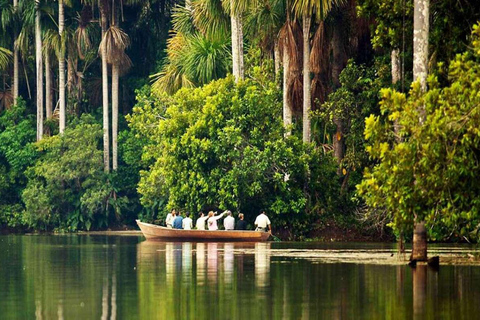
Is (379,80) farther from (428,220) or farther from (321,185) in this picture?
(428,220)

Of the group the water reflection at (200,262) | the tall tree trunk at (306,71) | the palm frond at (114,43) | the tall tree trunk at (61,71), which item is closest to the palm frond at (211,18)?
the tall tree trunk at (306,71)

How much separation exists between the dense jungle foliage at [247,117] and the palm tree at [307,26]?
81 millimetres

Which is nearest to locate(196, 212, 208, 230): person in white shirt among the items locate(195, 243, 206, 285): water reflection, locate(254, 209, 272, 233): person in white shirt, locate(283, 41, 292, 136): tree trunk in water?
locate(254, 209, 272, 233): person in white shirt

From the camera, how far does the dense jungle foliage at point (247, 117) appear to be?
1035 inches

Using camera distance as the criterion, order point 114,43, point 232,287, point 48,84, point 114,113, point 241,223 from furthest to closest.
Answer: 1. point 48,84
2. point 114,113
3. point 114,43
4. point 241,223
5. point 232,287

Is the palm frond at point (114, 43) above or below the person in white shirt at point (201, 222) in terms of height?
above

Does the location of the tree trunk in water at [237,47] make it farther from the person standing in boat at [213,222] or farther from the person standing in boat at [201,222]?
the person standing in boat at [213,222]

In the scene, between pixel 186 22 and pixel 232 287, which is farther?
pixel 186 22

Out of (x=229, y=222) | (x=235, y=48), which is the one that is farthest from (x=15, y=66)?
(x=229, y=222)

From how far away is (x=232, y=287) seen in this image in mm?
23656

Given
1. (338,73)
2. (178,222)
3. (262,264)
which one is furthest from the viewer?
(338,73)

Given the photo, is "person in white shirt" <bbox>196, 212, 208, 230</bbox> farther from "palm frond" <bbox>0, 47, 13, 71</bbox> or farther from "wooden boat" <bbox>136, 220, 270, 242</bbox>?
"palm frond" <bbox>0, 47, 13, 71</bbox>

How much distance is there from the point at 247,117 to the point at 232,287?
2543 cm

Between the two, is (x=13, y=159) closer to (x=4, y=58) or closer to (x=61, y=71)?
(x=61, y=71)
